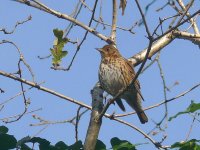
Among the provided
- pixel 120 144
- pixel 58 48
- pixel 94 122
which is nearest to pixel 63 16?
pixel 58 48

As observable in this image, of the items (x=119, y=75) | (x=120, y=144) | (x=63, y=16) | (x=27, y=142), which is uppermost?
(x=119, y=75)

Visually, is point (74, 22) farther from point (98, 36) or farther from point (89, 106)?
point (89, 106)

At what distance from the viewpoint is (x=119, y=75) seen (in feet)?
24.1

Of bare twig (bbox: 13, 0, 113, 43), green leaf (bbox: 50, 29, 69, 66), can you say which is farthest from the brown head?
green leaf (bbox: 50, 29, 69, 66)

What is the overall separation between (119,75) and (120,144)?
3.78 m

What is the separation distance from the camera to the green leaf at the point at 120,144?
3.47 m

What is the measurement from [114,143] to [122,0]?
2.21m

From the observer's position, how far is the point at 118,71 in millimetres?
7371

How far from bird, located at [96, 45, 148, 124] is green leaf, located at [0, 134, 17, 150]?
3.28 meters

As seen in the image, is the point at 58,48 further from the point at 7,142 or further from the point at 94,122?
the point at 7,142

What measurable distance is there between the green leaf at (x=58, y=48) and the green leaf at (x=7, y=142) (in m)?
1.21

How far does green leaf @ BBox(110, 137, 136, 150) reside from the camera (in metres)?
3.47

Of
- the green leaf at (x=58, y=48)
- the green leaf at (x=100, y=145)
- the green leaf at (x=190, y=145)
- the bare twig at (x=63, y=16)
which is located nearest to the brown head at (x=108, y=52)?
the bare twig at (x=63, y=16)

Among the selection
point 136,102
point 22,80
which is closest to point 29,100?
point 22,80
